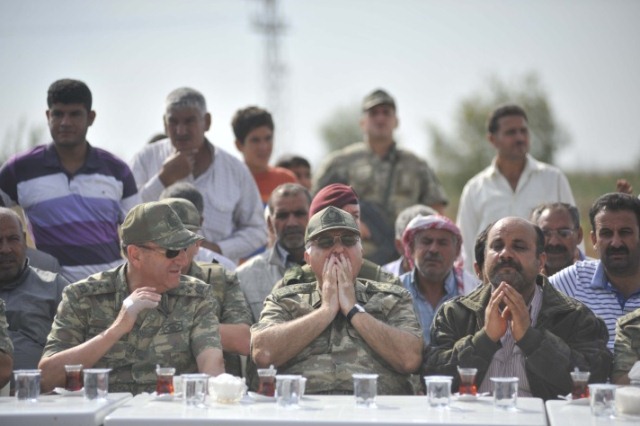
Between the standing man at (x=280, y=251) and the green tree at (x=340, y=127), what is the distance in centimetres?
4307

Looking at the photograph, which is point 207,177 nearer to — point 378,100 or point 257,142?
point 257,142

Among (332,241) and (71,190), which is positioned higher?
(71,190)

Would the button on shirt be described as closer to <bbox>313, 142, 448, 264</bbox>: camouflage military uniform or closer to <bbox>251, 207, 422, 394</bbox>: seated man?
<bbox>251, 207, 422, 394</bbox>: seated man

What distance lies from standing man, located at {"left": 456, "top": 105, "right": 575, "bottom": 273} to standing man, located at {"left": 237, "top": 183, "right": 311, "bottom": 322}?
2.22 meters

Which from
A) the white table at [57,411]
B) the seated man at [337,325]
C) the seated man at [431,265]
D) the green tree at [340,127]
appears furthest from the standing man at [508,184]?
the green tree at [340,127]

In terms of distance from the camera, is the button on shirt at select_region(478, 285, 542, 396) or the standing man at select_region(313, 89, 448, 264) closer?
the button on shirt at select_region(478, 285, 542, 396)

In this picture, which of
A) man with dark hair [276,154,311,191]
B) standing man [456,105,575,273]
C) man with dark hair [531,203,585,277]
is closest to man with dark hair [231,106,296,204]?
man with dark hair [276,154,311,191]

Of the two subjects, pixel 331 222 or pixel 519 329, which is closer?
pixel 519 329

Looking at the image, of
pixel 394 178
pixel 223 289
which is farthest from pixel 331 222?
pixel 394 178

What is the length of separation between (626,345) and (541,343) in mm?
491

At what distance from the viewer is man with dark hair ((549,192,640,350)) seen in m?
7.48

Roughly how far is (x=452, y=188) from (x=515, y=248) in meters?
33.5

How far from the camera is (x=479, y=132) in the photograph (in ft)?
Answer: 144

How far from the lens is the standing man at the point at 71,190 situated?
851 cm
